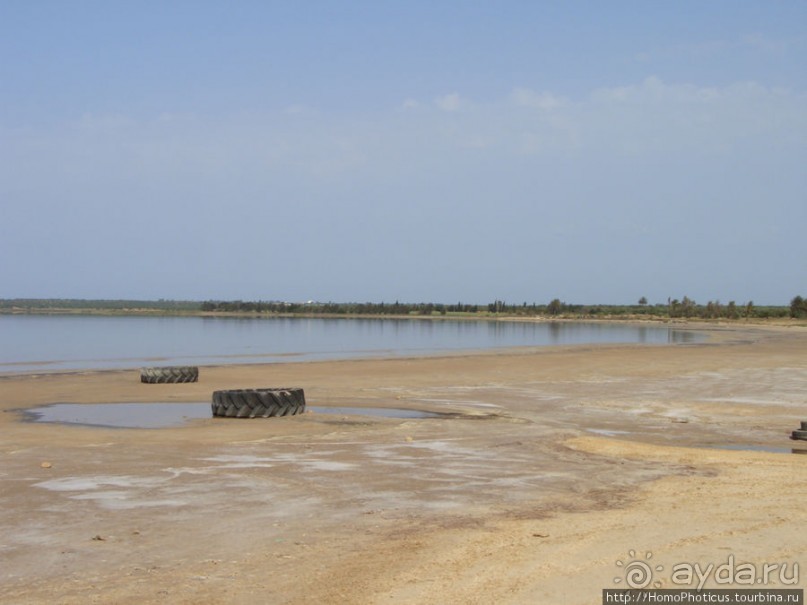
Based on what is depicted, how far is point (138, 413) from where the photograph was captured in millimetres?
23797

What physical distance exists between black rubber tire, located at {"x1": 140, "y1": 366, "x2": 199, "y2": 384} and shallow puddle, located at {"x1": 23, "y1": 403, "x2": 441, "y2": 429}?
635cm

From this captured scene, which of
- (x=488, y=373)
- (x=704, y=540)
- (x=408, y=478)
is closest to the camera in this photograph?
(x=704, y=540)

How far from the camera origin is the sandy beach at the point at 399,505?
779 cm

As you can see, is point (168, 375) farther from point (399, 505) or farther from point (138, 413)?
point (399, 505)

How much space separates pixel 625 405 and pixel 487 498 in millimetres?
14625

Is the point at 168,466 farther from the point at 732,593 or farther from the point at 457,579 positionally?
the point at 732,593

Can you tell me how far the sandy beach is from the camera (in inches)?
307

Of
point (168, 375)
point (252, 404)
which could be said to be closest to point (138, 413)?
point (252, 404)

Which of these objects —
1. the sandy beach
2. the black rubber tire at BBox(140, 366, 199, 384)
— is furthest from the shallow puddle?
the black rubber tire at BBox(140, 366, 199, 384)

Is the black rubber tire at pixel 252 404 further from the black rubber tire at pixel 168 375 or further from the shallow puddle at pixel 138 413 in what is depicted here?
the black rubber tire at pixel 168 375

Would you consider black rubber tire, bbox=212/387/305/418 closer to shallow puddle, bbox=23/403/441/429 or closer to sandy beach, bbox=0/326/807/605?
sandy beach, bbox=0/326/807/605

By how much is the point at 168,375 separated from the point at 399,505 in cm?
2327

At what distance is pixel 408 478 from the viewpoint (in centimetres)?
1317

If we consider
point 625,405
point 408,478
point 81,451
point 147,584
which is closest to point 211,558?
point 147,584
